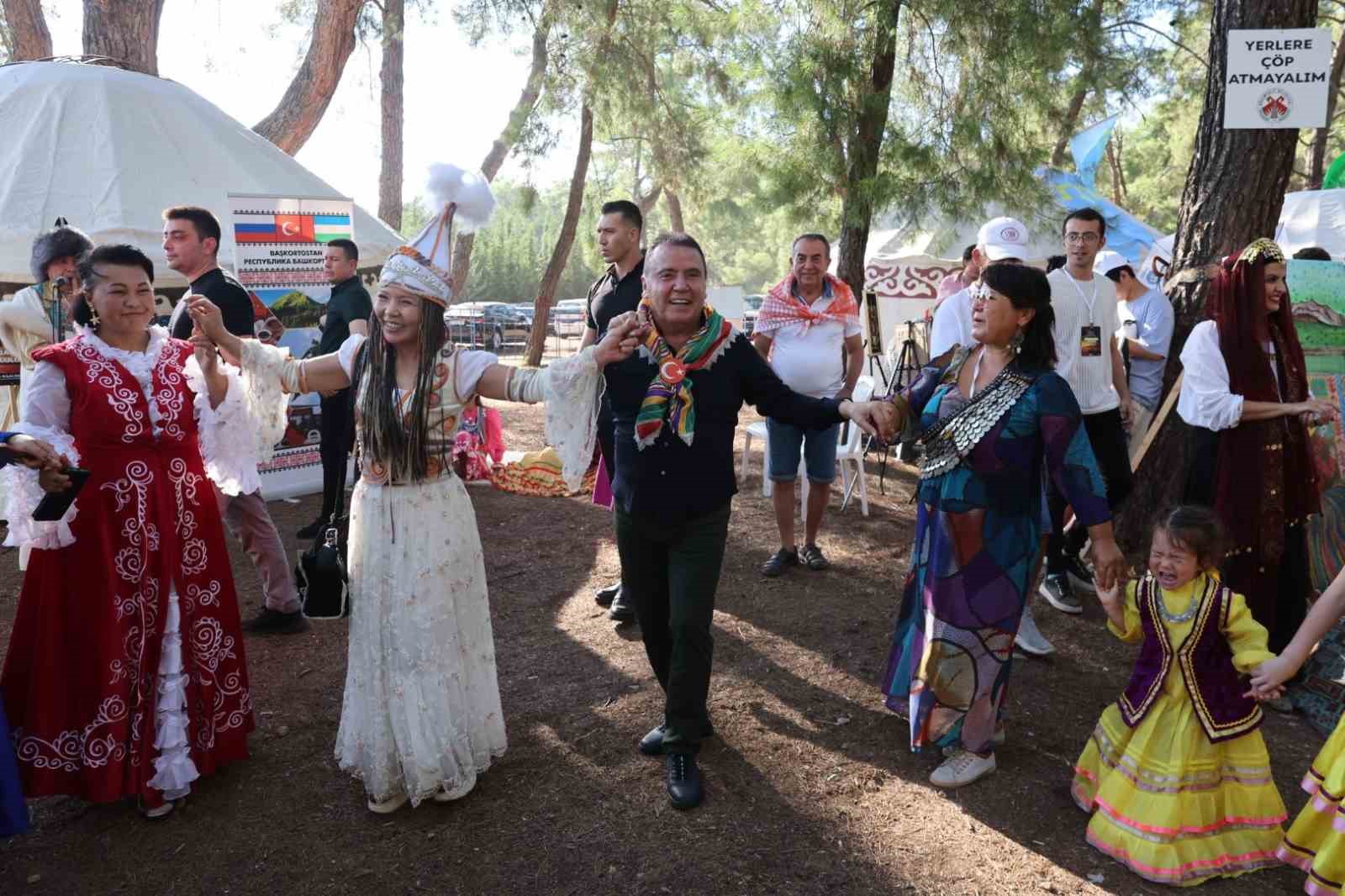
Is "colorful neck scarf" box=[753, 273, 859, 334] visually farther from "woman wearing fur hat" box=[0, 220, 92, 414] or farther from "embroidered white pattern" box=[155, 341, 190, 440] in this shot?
"woman wearing fur hat" box=[0, 220, 92, 414]

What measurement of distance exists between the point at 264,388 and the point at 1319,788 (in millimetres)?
3651

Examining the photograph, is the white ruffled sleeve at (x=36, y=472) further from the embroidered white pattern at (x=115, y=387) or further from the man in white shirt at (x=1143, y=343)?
the man in white shirt at (x=1143, y=343)

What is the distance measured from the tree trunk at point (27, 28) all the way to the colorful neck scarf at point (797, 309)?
34.3 ft

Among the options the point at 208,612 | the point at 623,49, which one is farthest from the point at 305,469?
the point at 623,49

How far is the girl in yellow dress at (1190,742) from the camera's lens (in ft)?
9.33

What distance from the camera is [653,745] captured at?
11.7 ft

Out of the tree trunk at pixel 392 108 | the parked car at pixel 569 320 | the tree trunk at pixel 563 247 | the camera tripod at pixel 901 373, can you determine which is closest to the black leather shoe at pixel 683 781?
the camera tripod at pixel 901 373

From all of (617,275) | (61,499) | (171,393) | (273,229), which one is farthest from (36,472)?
(273,229)

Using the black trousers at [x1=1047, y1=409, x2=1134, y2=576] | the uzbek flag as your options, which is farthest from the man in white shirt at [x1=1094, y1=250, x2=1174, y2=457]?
the uzbek flag

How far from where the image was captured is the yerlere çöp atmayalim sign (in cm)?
475

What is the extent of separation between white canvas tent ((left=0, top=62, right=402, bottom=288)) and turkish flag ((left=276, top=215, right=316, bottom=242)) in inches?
15.6

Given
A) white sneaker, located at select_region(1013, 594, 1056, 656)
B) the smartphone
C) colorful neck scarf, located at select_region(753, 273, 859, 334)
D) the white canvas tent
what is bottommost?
white sneaker, located at select_region(1013, 594, 1056, 656)

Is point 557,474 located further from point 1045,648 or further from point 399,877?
point 399,877

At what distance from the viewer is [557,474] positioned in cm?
820
